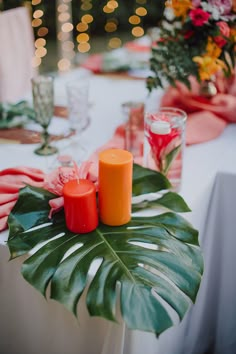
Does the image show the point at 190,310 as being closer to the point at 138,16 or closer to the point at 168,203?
the point at 168,203

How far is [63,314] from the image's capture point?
0.86 meters

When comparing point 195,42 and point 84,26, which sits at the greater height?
point 195,42

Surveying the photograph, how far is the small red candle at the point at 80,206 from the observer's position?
865 mm

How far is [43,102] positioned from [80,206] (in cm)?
52

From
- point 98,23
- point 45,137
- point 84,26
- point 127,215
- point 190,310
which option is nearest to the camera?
point 127,215

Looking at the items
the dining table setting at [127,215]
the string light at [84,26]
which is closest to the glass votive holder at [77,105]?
the dining table setting at [127,215]

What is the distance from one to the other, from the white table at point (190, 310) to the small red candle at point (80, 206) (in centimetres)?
14

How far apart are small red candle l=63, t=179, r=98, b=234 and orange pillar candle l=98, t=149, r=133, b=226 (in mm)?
24

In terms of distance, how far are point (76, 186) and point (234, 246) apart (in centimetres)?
58

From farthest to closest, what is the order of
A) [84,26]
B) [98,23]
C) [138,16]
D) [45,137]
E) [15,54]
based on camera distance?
1. [98,23]
2. [84,26]
3. [138,16]
4. [15,54]
5. [45,137]

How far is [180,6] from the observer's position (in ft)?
4.50

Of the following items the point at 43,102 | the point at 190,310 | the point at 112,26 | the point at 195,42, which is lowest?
the point at 190,310

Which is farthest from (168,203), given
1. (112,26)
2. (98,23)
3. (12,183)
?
(98,23)

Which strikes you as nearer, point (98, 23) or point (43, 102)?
point (43, 102)
